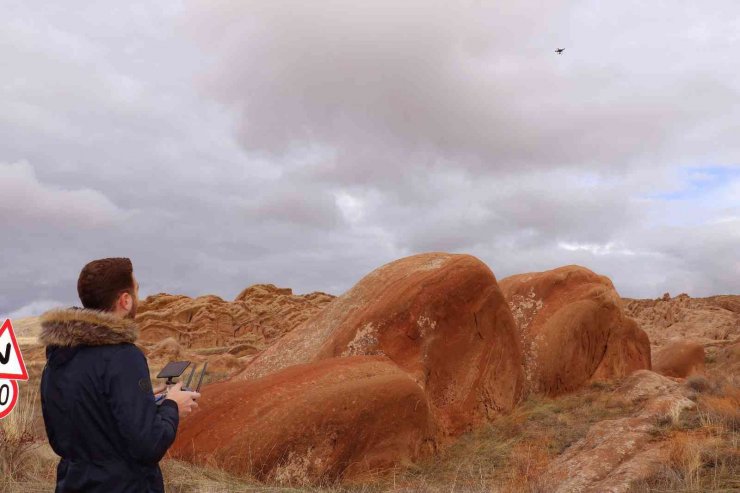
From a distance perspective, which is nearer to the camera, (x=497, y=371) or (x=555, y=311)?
(x=497, y=371)

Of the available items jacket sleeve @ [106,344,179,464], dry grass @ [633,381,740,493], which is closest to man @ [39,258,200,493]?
jacket sleeve @ [106,344,179,464]

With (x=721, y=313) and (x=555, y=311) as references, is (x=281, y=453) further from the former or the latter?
(x=721, y=313)

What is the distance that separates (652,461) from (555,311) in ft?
24.3

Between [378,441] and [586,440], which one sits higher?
[378,441]

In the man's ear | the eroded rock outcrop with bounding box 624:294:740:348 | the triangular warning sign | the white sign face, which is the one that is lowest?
the eroded rock outcrop with bounding box 624:294:740:348

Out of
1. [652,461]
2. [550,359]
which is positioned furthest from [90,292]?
[550,359]

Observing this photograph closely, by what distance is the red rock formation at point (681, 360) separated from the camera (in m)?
20.8

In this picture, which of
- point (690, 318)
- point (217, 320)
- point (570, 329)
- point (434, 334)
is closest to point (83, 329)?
point (434, 334)

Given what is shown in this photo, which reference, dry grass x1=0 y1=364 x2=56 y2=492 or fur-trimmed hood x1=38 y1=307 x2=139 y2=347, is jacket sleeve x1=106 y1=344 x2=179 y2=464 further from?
dry grass x1=0 y1=364 x2=56 y2=492

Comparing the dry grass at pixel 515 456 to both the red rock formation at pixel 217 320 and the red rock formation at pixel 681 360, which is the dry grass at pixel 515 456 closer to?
the red rock formation at pixel 681 360

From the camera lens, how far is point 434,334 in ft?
33.1

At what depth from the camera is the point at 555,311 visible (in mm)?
14492

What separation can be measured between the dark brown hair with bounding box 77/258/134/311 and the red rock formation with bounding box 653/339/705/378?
21189 mm

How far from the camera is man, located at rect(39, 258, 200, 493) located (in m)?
2.79
